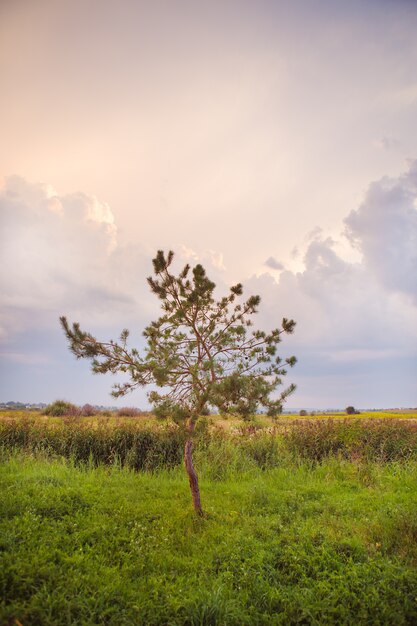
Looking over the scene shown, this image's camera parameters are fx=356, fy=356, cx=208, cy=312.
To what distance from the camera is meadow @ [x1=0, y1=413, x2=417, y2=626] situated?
13.3 feet

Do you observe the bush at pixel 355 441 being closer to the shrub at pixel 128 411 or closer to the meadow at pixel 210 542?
the meadow at pixel 210 542

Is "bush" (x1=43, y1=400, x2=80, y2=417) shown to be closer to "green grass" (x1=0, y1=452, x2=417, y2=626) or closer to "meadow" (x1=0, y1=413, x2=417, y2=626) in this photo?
"meadow" (x1=0, y1=413, x2=417, y2=626)

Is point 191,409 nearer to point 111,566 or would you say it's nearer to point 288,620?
point 111,566

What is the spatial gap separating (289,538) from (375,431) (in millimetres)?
8193

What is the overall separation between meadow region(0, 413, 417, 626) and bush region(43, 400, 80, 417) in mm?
10756

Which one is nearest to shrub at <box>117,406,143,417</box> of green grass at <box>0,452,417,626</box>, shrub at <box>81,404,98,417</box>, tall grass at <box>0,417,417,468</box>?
shrub at <box>81,404,98,417</box>

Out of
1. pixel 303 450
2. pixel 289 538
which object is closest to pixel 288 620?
pixel 289 538

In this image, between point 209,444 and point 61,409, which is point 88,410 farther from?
point 209,444

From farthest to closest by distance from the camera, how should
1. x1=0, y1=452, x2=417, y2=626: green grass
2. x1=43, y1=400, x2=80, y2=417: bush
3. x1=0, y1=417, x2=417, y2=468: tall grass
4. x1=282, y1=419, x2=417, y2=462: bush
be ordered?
1. x1=43, y1=400, x2=80, y2=417: bush
2. x1=282, y1=419, x2=417, y2=462: bush
3. x1=0, y1=417, x2=417, y2=468: tall grass
4. x1=0, y1=452, x2=417, y2=626: green grass

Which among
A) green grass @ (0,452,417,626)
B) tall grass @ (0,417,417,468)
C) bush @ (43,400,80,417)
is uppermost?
bush @ (43,400,80,417)

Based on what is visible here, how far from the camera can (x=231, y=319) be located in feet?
24.0

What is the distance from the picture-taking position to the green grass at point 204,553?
4.02 meters

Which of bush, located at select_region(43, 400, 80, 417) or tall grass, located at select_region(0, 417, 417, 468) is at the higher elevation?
bush, located at select_region(43, 400, 80, 417)

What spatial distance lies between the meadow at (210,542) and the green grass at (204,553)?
19mm
